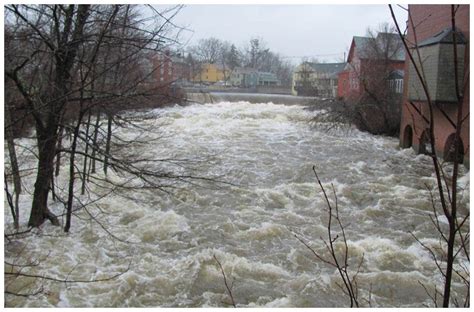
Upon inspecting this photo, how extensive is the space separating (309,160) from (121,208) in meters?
7.47

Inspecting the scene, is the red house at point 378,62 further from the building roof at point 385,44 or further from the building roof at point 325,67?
the building roof at point 325,67

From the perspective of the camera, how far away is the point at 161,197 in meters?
10.5

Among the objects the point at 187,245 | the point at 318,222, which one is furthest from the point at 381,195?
the point at 187,245

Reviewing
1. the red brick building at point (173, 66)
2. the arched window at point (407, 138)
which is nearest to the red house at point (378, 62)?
the arched window at point (407, 138)

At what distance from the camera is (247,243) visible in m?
8.01

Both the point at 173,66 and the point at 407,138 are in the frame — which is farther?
the point at 407,138

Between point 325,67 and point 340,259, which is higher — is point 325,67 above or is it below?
above

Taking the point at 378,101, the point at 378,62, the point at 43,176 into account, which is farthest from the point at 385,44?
the point at 43,176

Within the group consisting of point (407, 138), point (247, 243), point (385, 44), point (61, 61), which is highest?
point (385, 44)

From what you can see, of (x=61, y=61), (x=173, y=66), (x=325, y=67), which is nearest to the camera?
(x=61, y=61)

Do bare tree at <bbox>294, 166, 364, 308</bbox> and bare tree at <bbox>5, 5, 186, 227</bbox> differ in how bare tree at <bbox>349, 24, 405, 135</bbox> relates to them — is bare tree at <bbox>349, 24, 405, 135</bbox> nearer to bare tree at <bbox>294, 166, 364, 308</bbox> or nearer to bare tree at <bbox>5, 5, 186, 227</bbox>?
bare tree at <bbox>294, 166, 364, 308</bbox>

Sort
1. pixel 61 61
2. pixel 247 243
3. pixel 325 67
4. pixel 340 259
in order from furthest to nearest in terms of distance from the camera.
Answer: pixel 325 67 → pixel 247 243 → pixel 340 259 → pixel 61 61

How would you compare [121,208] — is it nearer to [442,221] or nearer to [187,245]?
[187,245]

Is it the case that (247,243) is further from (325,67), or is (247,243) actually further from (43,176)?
(325,67)
